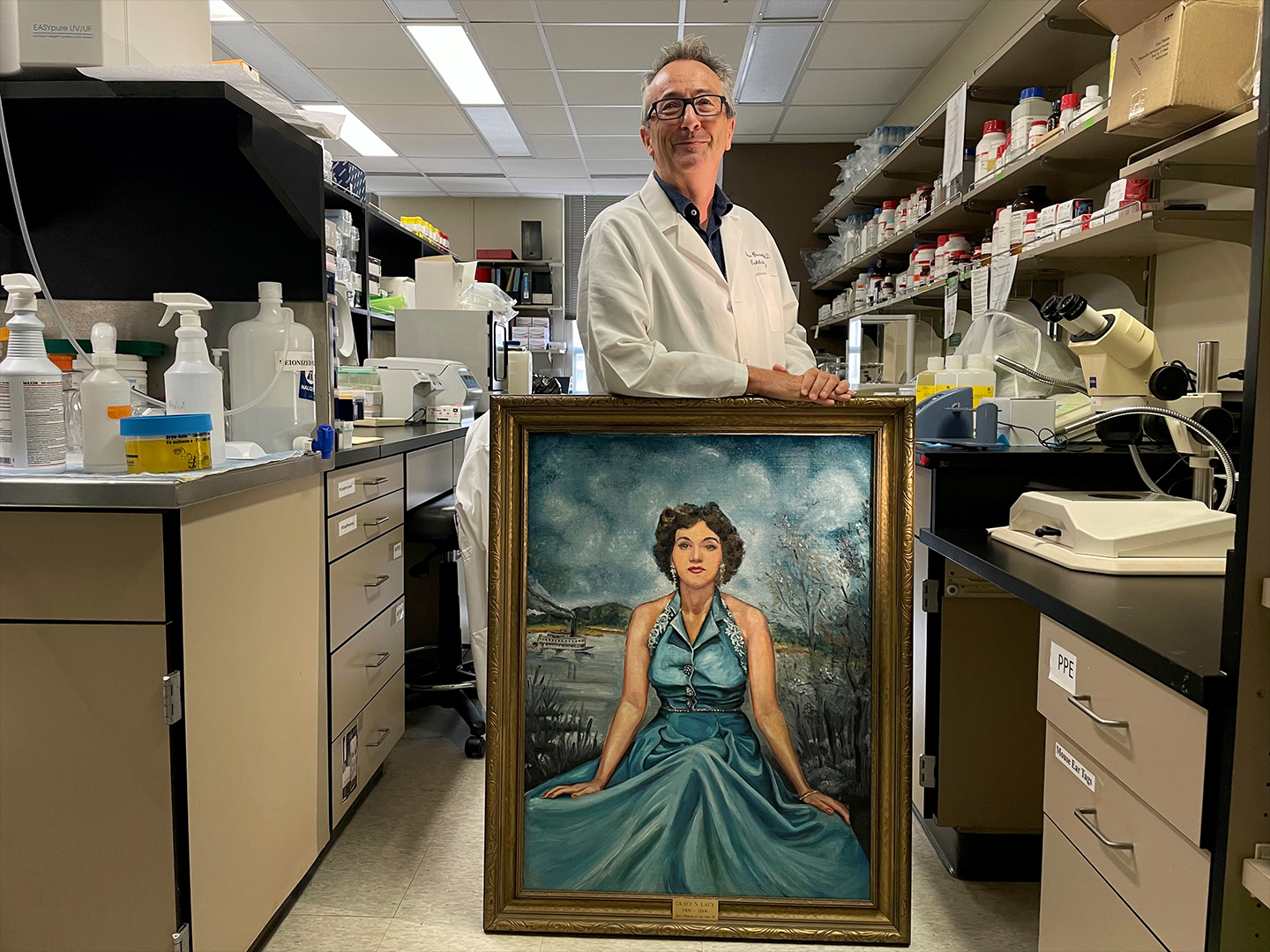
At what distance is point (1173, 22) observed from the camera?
1691 mm

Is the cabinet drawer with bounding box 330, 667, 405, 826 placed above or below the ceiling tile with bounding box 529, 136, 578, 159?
below

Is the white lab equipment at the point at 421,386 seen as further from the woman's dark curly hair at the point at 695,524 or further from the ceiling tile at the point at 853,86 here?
the ceiling tile at the point at 853,86

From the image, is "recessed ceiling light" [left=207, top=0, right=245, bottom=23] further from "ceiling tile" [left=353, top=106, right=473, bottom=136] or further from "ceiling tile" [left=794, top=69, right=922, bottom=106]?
"ceiling tile" [left=794, top=69, right=922, bottom=106]

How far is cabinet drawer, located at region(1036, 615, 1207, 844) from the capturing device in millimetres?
876

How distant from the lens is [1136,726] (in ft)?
3.24

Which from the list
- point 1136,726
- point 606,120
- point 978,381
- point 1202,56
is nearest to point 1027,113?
point 978,381

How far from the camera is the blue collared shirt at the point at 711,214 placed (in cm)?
176

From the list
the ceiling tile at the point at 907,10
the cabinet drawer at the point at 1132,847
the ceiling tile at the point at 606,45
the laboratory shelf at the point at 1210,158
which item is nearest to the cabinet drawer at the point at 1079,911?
the cabinet drawer at the point at 1132,847

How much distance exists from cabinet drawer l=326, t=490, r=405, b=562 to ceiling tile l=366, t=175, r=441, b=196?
6036 mm

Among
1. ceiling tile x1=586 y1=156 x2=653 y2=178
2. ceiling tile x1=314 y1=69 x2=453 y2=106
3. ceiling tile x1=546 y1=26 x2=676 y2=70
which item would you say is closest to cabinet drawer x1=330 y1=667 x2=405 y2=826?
ceiling tile x1=546 y1=26 x2=676 y2=70

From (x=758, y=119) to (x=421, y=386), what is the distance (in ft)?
11.6

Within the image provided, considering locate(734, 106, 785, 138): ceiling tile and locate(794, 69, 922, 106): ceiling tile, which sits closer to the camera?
locate(794, 69, 922, 106): ceiling tile

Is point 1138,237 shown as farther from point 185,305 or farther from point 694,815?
point 185,305

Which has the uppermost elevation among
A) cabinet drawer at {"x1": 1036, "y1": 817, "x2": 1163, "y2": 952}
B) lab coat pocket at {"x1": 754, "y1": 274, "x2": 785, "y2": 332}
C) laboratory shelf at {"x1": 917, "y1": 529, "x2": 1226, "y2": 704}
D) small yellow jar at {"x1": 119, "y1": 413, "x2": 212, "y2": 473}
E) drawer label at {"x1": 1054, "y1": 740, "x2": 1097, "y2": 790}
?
lab coat pocket at {"x1": 754, "y1": 274, "x2": 785, "y2": 332}
